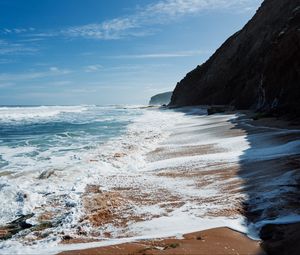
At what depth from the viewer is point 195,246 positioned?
5734 mm

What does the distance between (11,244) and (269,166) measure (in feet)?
20.3

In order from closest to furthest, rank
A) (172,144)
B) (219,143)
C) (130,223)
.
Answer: (130,223), (219,143), (172,144)

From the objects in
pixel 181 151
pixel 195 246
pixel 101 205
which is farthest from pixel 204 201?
pixel 181 151

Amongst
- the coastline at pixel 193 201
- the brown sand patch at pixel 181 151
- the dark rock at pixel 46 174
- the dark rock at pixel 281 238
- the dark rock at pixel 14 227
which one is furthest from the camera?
the brown sand patch at pixel 181 151

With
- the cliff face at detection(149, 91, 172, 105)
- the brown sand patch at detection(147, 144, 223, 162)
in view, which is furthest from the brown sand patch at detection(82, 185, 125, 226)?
the cliff face at detection(149, 91, 172, 105)

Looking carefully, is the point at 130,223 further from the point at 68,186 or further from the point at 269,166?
the point at 269,166

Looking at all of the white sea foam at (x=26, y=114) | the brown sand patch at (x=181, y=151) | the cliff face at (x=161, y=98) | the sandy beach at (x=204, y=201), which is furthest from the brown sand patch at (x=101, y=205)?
the cliff face at (x=161, y=98)

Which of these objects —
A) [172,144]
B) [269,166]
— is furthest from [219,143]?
[269,166]

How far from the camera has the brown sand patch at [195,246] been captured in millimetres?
5562

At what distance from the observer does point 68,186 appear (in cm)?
1025

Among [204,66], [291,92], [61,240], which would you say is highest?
[204,66]

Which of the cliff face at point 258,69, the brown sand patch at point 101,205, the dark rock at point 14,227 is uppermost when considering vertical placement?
the cliff face at point 258,69

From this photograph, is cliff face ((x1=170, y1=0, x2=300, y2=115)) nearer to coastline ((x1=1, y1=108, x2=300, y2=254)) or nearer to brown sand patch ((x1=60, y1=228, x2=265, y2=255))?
coastline ((x1=1, y1=108, x2=300, y2=254))

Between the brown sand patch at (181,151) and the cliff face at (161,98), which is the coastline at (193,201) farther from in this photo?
the cliff face at (161,98)
